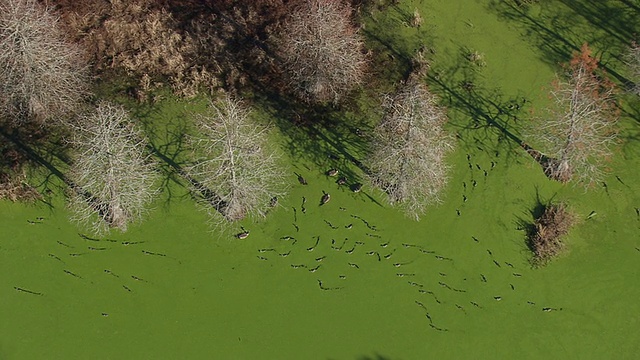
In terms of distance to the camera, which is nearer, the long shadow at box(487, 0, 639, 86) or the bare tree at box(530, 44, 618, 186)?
the bare tree at box(530, 44, 618, 186)

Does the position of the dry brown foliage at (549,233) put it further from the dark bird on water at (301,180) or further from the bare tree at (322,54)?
the bare tree at (322,54)


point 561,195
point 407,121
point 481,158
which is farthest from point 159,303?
point 561,195

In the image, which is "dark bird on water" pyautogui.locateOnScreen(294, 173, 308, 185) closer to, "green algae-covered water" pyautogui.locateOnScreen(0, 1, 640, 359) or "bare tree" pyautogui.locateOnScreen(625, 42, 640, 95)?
"green algae-covered water" pyautogui.locateOnScreen(0, 1, 640, 359)

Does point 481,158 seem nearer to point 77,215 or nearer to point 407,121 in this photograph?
point 407,121

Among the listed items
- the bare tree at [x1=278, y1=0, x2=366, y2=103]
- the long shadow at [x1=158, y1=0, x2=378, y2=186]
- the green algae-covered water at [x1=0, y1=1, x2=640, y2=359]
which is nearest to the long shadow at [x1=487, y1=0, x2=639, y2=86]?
the green algae-covered water at [x1=0, y1=1, x2=640, y2=359]

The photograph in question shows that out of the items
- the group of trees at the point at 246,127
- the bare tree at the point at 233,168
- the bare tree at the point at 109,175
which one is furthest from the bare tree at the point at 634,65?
the bare tree at the point at 109,175

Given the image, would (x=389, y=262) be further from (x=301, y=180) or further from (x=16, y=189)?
(x=16, y=189)

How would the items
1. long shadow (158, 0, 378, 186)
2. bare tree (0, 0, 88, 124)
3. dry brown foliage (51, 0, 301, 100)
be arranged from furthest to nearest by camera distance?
1. dry brown foliage (51, 0, 301, 100)
2. long shadow (158, 0, 378, 186)
3. bare tree (0, 0, 88, 124)

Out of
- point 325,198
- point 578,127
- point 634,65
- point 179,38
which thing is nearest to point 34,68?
point 179,38
